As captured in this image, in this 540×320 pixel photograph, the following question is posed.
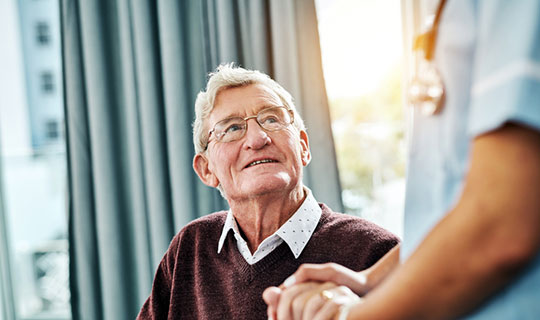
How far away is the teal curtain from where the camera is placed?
6.14ft

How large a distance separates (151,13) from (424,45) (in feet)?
5.78

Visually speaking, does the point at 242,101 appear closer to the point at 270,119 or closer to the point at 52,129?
the point at 270,119

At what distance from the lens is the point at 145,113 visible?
2.00 meters

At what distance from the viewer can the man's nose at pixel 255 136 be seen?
1.33 metres

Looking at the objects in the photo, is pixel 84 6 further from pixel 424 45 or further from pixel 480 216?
pixel 480 216

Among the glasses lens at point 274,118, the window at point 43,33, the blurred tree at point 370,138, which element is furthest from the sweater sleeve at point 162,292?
the window at point 43,33

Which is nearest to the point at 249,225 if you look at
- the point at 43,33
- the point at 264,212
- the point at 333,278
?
the point at 264,212

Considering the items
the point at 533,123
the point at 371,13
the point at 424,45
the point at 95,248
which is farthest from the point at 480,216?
the point at 95,248

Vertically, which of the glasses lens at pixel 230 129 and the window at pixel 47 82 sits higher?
the window at pixel 47 82

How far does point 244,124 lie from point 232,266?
0.44 meters

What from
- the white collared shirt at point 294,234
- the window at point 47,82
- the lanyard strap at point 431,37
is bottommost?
the white collared shirt at point 294,234

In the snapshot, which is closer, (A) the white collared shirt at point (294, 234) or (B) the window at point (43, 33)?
(A) the white collared shirt at point (294, 234)

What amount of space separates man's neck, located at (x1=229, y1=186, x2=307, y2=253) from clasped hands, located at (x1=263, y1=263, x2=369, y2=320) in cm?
64

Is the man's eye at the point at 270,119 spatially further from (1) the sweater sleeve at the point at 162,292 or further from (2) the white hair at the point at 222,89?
(1) the sweater sleeve at the point at 162,292
